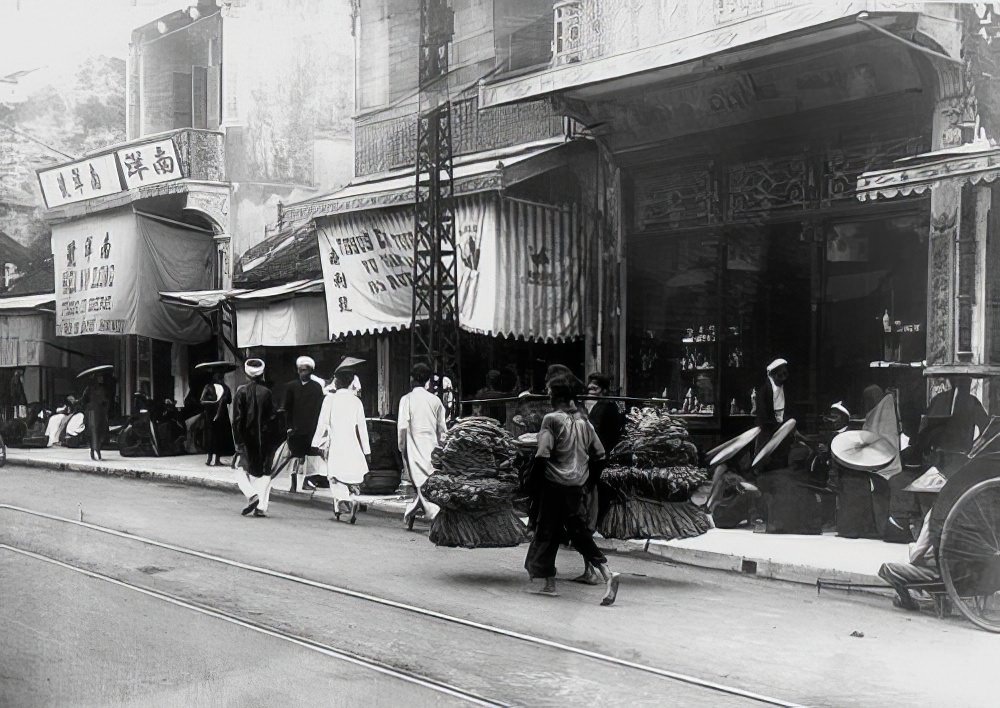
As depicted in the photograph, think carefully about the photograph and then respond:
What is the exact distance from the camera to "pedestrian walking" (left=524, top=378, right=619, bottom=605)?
6.90 meters

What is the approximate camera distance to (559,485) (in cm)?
692

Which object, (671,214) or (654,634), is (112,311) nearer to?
(671,214)

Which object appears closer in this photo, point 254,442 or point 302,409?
point 254,442

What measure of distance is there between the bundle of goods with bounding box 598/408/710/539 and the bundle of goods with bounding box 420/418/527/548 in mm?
673

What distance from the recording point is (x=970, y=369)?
30.6ft

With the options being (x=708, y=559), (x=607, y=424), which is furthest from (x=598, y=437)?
(x=708, y=559)

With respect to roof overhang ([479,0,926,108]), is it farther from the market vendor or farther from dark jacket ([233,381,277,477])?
dark jacket ([233,381,277,477])

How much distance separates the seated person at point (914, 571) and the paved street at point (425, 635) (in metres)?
0.13

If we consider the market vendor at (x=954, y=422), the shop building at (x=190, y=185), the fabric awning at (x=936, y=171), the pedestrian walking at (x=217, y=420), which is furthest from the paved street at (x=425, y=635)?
the shop building at (x=190, y=185)

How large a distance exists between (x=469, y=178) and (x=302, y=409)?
10.6 ft

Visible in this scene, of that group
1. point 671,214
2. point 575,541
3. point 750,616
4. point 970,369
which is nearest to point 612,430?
point 575,541

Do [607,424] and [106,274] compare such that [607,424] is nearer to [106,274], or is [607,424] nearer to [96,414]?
[96,414]

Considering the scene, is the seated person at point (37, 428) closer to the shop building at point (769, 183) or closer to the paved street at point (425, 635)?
the paved street at point (425, 635)

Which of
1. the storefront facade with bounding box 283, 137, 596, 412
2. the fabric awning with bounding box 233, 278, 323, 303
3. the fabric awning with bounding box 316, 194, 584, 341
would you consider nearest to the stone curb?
the storefront facade with bounding box 283, 137, 596, 412
